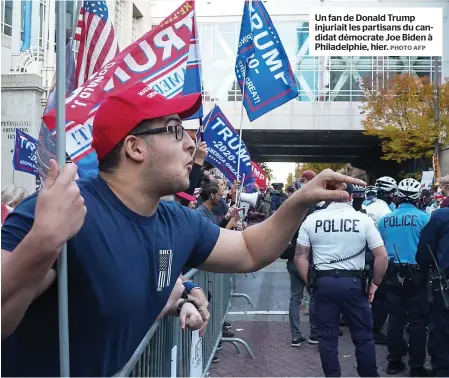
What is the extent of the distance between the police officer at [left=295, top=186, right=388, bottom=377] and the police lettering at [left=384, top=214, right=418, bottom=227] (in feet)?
3.26

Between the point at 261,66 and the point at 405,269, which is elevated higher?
the point at 261,66

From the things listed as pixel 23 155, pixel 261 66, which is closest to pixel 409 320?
pixel 261 66

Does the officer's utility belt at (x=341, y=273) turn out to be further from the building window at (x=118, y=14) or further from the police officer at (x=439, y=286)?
the building window at (x=118, y=14)

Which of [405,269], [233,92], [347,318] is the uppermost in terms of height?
[233,92]

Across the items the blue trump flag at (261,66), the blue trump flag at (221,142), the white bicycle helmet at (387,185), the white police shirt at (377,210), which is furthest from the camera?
the blue trump flag at (221,142)

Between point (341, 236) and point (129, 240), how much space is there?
3.52 meters

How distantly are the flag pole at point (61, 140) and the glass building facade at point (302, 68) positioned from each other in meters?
30.5

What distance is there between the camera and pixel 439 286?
5.03 meters

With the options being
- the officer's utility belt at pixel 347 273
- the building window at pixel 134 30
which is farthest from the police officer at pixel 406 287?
the building window at pixel 134 30

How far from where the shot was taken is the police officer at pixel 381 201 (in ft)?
25.8

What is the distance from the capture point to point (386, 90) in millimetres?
29109

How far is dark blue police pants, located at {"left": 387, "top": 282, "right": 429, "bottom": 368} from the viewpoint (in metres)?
5.81

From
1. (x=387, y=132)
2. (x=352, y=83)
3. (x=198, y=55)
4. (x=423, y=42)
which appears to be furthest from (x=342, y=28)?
(x=198, y=55)

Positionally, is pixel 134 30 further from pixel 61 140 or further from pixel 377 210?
pixel 61 140
